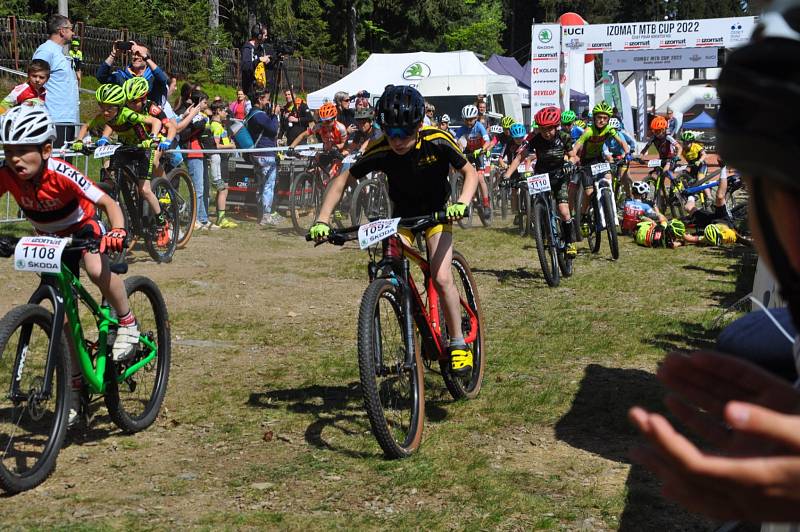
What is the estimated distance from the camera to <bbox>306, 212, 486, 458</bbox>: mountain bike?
16.8ft

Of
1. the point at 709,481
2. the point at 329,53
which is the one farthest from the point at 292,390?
the point at 329,53

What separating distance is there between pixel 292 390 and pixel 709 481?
592 cm

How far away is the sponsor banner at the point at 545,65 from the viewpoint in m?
26.0

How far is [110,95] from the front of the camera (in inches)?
412

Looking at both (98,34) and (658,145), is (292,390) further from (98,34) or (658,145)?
(98,34)

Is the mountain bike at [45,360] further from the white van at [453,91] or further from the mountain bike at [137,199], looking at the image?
the white van at [453,91]

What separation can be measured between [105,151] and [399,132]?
5.50m

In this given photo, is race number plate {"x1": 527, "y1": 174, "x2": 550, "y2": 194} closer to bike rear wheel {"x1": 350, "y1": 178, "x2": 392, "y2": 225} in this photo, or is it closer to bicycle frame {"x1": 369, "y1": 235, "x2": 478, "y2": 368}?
bike rear wheel {"x1": 350, "y1": 178, "x2": 392, "y2": 225}

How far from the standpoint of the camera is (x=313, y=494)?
16.1 ft

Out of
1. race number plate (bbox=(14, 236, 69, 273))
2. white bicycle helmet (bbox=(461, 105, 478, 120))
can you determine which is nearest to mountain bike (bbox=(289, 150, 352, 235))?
white bicycle helmet (bbox=(461, 105, 478, 120))

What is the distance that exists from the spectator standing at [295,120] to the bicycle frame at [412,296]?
40.4 feet

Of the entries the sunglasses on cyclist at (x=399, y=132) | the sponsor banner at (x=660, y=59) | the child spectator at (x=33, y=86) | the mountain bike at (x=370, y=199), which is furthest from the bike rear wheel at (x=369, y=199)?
the sponsor banner at (x=660, y=59)

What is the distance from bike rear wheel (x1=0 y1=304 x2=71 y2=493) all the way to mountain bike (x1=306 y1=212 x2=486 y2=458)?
1504 mm

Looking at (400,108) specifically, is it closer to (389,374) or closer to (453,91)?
(389,374)
